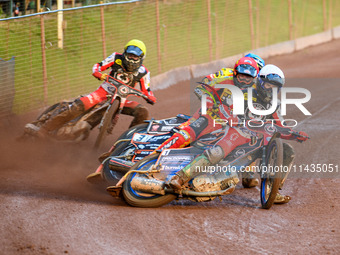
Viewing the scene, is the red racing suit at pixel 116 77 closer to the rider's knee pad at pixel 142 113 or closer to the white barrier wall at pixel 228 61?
the rider's knee pad at pixel 142 113

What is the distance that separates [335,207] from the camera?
31.8 ft

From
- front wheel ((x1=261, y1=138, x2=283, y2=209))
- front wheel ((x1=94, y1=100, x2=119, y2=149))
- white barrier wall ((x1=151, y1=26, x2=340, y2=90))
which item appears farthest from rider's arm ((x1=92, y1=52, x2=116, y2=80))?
white barrier wall ((x1=151, y1=26, x2=340, y2=90))

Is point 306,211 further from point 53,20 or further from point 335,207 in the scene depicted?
point 53,20

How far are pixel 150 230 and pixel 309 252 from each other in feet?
6.62

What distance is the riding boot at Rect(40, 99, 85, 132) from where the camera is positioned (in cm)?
1241

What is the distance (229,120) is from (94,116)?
3.75 metres

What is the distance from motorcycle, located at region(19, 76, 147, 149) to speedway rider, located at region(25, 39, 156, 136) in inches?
3.9

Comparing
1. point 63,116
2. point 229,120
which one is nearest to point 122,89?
point 63,116

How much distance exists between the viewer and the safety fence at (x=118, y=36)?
15.4 metres

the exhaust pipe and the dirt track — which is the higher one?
the exhaust pipe

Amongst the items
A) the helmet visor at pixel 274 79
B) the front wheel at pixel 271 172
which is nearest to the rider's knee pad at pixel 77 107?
the helmet visor at pixel 274 79

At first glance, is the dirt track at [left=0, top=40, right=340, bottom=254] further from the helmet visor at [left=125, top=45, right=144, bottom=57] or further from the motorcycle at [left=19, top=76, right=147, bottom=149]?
the helmet visor at [left=125, top=45, right=144, bottom=57]

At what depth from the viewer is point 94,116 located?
12.6 m

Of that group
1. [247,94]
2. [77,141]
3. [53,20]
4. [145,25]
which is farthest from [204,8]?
[247,94]
